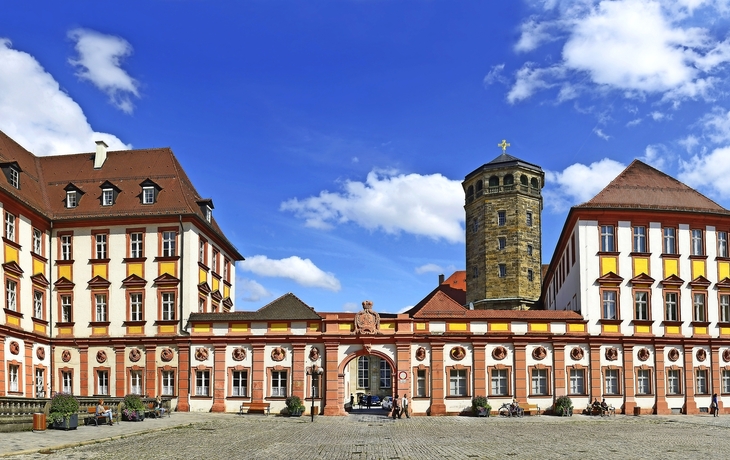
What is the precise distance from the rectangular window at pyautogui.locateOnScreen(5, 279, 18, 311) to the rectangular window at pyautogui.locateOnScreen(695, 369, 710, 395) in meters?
36.8

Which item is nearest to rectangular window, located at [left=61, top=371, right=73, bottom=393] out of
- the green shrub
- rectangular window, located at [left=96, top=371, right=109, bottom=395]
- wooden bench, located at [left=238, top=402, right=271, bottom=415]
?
rectangular window, located at [left=96, top=371, right=109, bottom=395]

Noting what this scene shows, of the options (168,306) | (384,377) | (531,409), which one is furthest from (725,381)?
(384,377)

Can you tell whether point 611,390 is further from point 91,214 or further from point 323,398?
point 91,214

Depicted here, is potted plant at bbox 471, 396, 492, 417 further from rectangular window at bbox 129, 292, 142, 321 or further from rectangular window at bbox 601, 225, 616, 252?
rectangular window at bbox 129, 292, 142, 321

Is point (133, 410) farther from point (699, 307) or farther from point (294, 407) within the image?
point (699, 307)

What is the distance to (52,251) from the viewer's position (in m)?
51.5

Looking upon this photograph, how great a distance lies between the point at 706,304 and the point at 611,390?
291 inches

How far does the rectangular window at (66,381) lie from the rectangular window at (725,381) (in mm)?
36364

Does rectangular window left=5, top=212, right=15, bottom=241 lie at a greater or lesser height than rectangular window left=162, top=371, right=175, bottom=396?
greater

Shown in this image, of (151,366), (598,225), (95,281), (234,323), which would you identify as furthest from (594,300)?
(95,281)

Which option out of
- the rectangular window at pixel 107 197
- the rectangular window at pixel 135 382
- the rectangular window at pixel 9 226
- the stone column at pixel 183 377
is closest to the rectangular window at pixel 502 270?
the stone column at pixel 183 377

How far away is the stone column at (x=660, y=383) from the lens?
48312mm

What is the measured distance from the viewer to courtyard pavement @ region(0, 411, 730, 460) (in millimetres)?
25422

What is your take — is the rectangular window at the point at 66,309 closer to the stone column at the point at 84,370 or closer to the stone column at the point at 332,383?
the stone column at the point at 84,370
